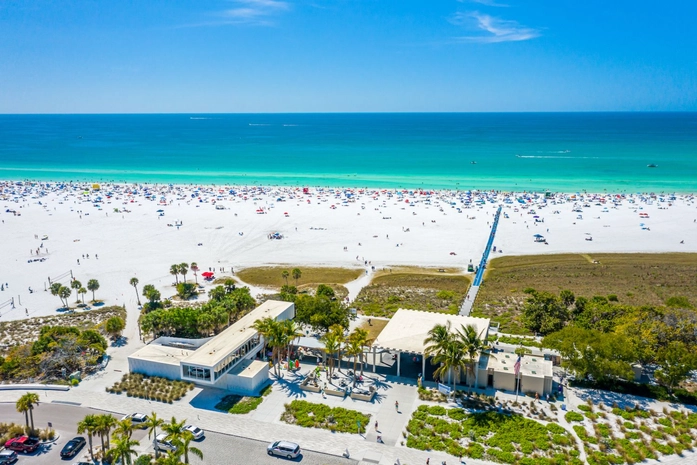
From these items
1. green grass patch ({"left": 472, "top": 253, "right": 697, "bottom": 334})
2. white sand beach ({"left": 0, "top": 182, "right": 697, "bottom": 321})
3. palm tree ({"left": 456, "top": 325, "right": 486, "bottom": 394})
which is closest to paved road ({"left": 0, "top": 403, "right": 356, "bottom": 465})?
palm tree ({"left": 456, "top": 325, "right": 486, "bottom": 394})

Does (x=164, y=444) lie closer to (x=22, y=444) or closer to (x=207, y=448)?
(x=207, y=448)

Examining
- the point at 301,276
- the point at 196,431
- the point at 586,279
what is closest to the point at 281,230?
the point at 301,276

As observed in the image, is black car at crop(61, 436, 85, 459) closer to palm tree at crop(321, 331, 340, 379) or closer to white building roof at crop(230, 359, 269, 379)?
white building roof at crop(230, 359, 269, 379)

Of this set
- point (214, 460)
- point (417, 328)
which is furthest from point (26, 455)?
point (417, 328)

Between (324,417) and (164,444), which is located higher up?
(164,444)

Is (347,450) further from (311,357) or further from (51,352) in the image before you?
(51,352)

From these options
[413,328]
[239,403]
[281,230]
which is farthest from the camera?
[281,230]

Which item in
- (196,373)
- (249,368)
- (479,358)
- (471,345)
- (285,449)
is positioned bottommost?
(285,449)
